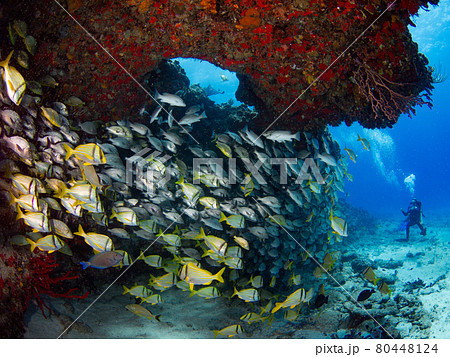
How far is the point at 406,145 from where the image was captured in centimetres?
11531

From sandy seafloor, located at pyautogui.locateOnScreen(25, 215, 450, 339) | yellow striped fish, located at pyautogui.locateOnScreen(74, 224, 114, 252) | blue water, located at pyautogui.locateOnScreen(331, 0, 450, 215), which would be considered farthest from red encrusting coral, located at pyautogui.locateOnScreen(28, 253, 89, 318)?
blue water, located at pyautogui.locateOnScreen(331, 0, 450, 215)

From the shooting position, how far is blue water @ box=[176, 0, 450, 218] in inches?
2028

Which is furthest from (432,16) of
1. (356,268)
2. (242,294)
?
(242,294)

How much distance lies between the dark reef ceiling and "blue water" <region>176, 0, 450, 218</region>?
5109 centimetres

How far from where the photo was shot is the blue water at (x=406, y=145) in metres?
51.5

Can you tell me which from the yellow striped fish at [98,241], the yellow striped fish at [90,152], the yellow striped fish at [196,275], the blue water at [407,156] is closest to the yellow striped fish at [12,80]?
the yellow striped fish at [90,152]

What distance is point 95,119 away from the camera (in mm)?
5699

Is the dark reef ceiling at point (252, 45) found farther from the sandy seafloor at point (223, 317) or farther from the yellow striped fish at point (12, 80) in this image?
the sandy seafloor at point (223, 317)

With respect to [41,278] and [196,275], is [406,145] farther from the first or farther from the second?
[41,278]

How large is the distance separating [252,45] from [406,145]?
141m

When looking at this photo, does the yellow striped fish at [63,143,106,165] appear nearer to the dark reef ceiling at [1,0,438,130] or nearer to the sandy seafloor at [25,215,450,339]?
the dark reef ceiling at [1,0,438,130]

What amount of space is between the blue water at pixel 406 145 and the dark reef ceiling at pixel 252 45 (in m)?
51.1

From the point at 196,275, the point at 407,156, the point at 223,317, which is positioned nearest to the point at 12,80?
the point at 196,275
